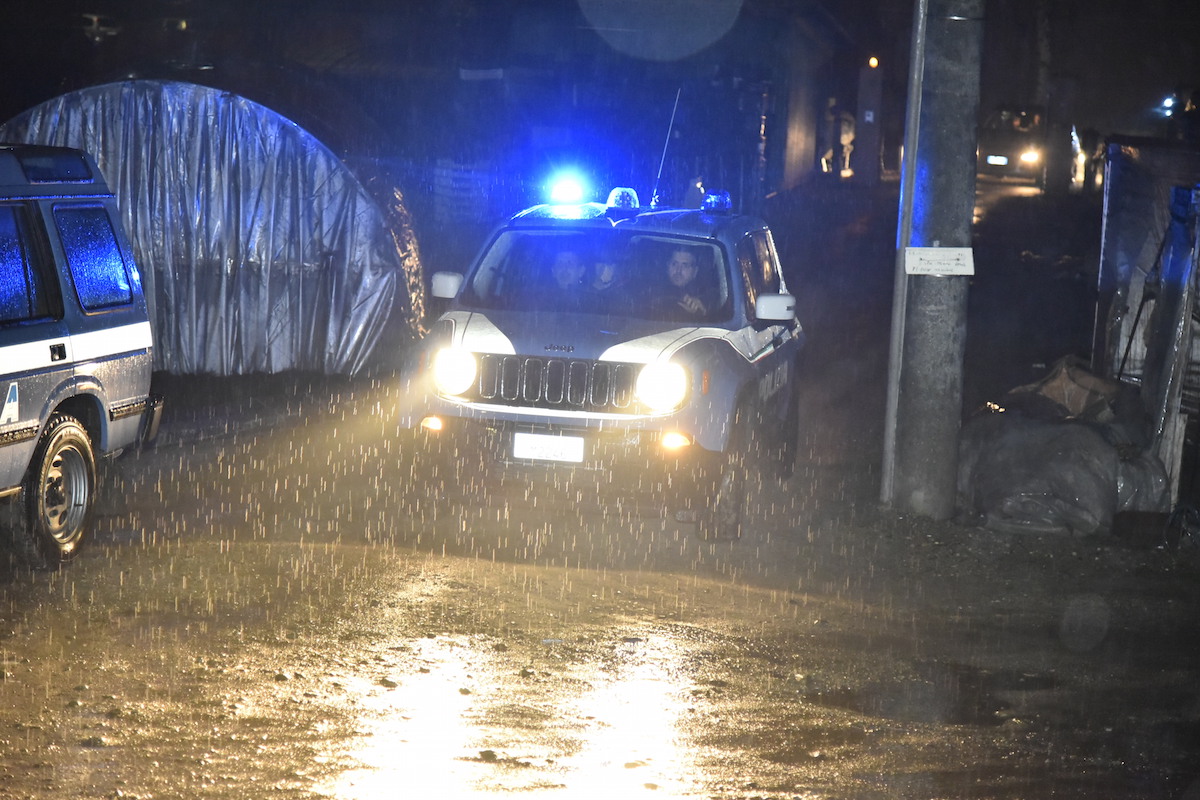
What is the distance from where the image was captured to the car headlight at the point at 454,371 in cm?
787

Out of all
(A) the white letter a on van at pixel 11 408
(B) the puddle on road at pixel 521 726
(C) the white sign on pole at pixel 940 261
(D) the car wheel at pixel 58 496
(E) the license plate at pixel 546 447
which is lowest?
(B) the puddle on road at pixel 521 726

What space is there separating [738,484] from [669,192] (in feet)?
45.7

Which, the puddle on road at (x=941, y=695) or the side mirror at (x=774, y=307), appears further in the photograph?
the side mirror at (x=774, y=307)

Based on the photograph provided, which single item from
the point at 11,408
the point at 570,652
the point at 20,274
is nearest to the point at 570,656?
the point at 570,652

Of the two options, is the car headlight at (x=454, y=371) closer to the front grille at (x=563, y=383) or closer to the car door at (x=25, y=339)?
the front grille at (x=563, y=383)

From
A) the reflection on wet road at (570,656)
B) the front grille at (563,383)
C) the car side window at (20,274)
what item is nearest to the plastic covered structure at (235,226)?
the reflection on wet road at (570,656)

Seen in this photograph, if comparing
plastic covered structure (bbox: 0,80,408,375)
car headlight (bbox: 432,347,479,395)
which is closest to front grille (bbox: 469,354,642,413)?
car headlight (bbox: 432,347,479,395)

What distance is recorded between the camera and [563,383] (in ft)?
25.2

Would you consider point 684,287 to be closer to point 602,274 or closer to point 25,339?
point 602,274

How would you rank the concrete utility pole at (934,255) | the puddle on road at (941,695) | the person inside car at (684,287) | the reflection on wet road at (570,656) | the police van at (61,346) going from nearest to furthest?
the reflection on wet road at (570,656), the puddle on road at (941,695), the police van at (61,346), the person inside car at (684,287), the concrete utility pole at (934,255)

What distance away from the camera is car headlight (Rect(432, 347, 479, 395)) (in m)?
7.87

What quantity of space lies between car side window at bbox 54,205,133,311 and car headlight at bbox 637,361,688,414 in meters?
3.03

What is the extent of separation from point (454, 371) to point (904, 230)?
120 inches

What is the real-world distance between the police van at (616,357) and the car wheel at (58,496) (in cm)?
183
